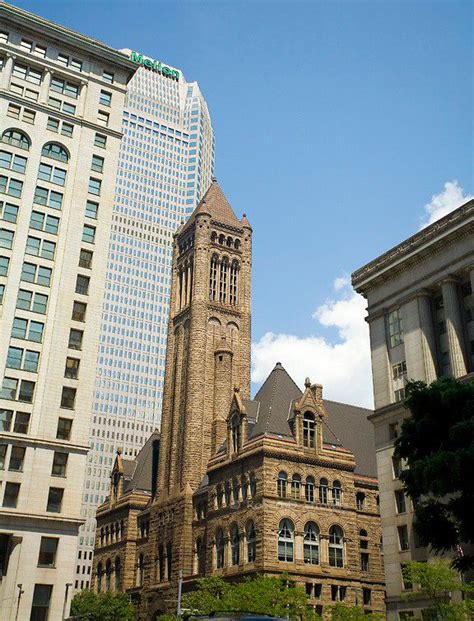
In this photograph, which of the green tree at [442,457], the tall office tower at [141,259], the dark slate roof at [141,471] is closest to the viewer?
the green tree at [442,457]

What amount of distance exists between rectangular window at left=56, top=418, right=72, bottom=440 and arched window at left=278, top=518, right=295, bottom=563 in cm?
2328

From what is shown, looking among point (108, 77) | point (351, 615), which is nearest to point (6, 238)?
point (108, 77)

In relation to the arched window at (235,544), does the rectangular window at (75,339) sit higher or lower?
higher

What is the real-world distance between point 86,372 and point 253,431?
22.7 m

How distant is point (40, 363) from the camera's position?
55.2 metres

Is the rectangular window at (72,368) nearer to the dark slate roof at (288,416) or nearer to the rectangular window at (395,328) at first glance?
the dark slate roof at (288,416)

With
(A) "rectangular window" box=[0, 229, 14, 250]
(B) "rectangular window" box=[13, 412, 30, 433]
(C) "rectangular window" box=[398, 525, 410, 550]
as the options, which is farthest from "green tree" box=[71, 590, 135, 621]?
(A) "rectangular window" box=[0, 229, 14, 250]

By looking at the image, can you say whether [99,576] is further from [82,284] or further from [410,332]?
[410,332]

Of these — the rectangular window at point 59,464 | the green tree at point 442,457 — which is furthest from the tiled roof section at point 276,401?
the green tree at point 442,457

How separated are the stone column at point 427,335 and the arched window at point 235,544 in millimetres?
28429

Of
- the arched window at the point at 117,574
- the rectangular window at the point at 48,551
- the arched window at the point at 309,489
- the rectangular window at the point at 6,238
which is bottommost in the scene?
the rectangular window at the point at 48,551

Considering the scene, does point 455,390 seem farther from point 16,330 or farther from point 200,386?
point 200,386

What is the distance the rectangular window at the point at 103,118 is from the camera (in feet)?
216

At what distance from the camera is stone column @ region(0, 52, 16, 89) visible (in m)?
61.6
